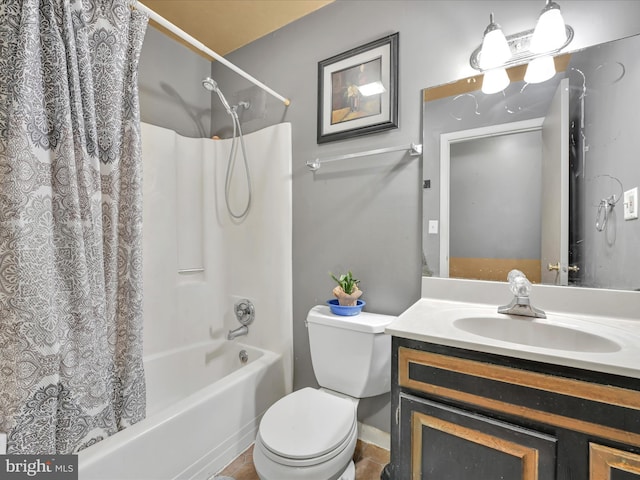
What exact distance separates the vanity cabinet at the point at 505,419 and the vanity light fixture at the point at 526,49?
Answer: 1.11 metres

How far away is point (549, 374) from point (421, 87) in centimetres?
127

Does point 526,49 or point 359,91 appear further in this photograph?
point 359,91

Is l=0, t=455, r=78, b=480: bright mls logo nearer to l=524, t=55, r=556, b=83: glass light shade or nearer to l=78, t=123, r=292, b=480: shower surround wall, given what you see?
l=78, t=123, r=292, b=480: shower surround wall

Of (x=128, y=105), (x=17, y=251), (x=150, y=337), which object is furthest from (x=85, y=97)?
(x=150, y=337)

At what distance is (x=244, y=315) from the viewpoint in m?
1.94

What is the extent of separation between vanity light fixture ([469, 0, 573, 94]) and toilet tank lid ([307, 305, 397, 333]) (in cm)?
110

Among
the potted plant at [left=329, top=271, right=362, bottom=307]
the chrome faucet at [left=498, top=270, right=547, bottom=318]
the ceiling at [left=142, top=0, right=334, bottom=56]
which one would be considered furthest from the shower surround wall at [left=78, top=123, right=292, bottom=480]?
the chrome faucet at [left=498, top=270, right=547, bottom=318]

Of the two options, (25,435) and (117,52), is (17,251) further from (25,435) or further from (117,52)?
(117,52)

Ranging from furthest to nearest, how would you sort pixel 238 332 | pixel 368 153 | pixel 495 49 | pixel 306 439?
pixel 238 332
pixel 368 153
pixel 495 49
pixel 306 439

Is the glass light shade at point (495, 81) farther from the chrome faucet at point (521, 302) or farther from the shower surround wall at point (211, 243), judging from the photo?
the shower surround wall at point (211, 243)

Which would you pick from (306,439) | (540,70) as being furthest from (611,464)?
(540,70)

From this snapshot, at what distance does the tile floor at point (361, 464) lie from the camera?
1393 millimetres

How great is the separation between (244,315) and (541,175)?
173cm

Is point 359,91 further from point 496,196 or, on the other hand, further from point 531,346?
point 531,346
